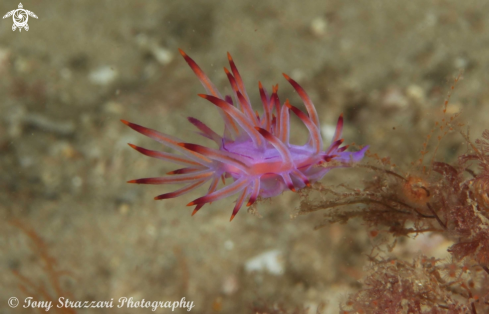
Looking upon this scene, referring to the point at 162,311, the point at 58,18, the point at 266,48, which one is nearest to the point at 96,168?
the point at 162,311

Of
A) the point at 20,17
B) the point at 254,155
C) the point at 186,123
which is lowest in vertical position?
the point at 254,155

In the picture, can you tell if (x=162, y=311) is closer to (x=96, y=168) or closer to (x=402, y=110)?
(x=96, y=168)

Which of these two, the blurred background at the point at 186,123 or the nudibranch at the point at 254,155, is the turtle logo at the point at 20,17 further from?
the nudibranch at the point at 254,155

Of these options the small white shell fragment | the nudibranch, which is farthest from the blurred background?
the nudibranch

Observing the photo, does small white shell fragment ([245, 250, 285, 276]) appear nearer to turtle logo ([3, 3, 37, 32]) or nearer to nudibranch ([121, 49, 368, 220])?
nudibranch ([121, 49, 368, 220])

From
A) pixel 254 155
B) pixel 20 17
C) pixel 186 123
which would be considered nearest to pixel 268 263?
pixel 254 155

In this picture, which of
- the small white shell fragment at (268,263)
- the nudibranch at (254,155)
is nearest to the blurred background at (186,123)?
the small white shell fragment at (268,263)

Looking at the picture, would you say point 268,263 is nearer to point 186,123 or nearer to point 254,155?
point 254,155
